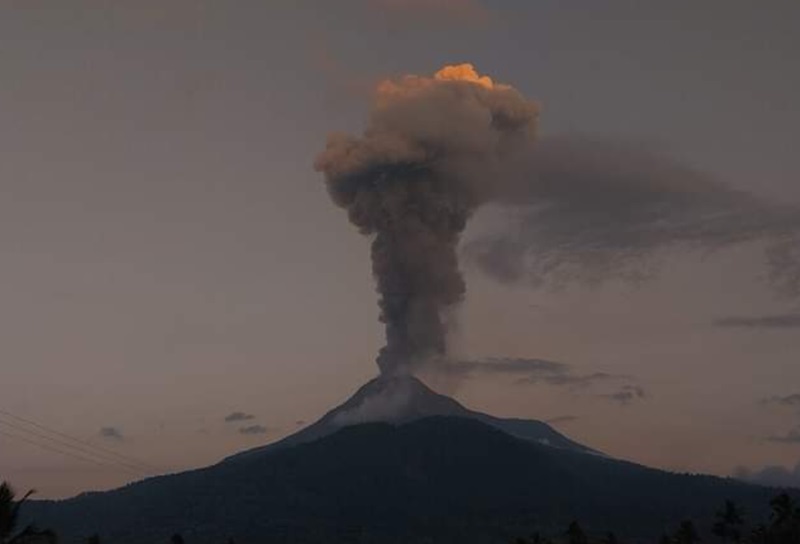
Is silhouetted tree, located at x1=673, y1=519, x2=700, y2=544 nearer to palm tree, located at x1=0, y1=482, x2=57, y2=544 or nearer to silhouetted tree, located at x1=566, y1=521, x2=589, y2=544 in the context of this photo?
silhouetted tree, located at x1=566, y1=521, x2=589, y2=544

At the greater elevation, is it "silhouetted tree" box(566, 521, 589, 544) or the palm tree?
"silhouetted tree" box(566, 521, 589, 544)

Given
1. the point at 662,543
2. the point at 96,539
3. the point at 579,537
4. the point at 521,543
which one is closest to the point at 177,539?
the point at 96,539

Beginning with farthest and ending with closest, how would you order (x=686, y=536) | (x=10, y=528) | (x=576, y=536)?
(x=576, y=536)
(x=686, y=536)
(x=10, y=528)

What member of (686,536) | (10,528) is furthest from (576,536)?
(10,528)

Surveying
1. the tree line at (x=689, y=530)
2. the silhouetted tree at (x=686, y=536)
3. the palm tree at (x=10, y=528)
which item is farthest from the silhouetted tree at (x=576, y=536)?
the palm tree at (x=10, y=528)

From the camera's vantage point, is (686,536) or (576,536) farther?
(576,536)

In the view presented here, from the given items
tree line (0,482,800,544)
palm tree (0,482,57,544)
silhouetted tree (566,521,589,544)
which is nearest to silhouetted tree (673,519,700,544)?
tree line (0,482,800,544)

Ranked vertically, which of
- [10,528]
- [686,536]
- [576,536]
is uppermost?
[576,536]

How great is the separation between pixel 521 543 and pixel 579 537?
555 inches

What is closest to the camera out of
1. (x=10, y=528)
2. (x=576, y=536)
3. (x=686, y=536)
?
(x=10, y=528)

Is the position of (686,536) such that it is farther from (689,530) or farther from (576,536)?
(576,536)

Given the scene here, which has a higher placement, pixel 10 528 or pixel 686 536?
pixel 686 536

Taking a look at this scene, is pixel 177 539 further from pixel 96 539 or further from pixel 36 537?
pixel 36 537

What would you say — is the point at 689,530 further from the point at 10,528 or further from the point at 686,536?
the point at 10,528
